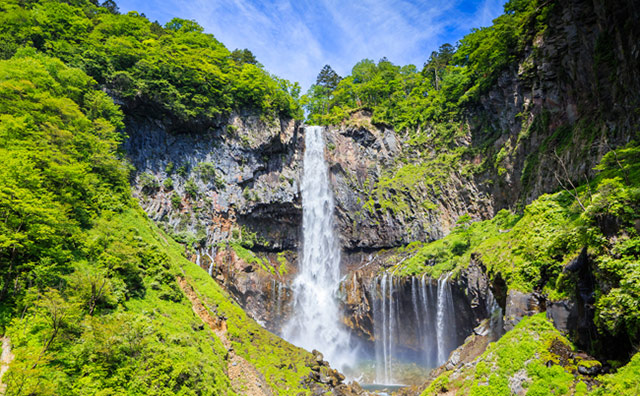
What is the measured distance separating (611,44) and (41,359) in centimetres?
2425

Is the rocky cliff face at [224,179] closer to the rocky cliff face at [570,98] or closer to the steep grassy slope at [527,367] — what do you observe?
the rocky cliff face at [570,98]

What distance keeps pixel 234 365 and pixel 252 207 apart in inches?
782

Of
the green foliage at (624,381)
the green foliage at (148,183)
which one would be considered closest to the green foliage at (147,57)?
the green foliage at (148,183)

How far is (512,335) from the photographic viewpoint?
12.3 metres

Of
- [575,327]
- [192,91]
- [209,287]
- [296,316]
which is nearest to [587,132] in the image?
[575,327]

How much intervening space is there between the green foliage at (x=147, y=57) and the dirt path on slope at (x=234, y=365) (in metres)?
19.9

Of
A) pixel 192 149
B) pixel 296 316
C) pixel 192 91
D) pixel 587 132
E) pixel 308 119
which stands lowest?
pixel 296 316

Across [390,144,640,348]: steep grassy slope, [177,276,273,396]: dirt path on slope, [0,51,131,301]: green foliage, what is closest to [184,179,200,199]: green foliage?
[0,51,131,301]: green foliage

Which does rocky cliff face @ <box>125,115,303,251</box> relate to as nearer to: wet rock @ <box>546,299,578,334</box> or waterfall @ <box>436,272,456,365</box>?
waterfall @ <box>436,272,456,365</box>

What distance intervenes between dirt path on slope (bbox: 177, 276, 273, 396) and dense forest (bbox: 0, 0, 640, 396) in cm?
14

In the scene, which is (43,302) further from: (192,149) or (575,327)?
(192,149)

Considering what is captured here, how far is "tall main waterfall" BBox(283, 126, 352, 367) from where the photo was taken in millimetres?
32625

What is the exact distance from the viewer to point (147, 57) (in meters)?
30.2

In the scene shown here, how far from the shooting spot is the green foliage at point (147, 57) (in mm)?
26078
